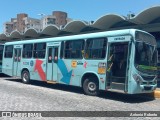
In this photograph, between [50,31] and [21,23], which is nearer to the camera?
[50,31]

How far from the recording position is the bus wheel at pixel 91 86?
43.1 ft

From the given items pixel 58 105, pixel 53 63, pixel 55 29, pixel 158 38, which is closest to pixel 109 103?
pixel 58 105

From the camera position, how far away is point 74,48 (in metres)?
14.4

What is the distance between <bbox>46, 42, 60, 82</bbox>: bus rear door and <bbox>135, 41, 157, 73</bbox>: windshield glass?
17.0ft

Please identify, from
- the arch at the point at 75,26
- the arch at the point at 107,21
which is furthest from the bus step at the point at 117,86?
the arch at the point at 75,26

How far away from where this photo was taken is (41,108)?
9.50 metres

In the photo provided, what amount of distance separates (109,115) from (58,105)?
220 cm

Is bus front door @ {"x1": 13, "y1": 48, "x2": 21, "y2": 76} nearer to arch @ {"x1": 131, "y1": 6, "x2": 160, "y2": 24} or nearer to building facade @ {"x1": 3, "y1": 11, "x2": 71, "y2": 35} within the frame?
arch @ {"x1": 131, "y1": 6, "x2": 160, "y2": 24}

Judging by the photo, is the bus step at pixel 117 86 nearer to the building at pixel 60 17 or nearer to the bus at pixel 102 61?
→ the bus at pixel 102 61

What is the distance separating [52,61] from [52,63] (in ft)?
0.38

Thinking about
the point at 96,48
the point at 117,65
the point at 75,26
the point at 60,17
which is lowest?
the point at 117,65

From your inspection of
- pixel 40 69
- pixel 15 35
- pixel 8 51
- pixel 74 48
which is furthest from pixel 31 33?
pixel 74 48

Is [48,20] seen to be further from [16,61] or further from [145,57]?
[145,57]

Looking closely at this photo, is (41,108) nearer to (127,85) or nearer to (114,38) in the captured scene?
(127,85)
